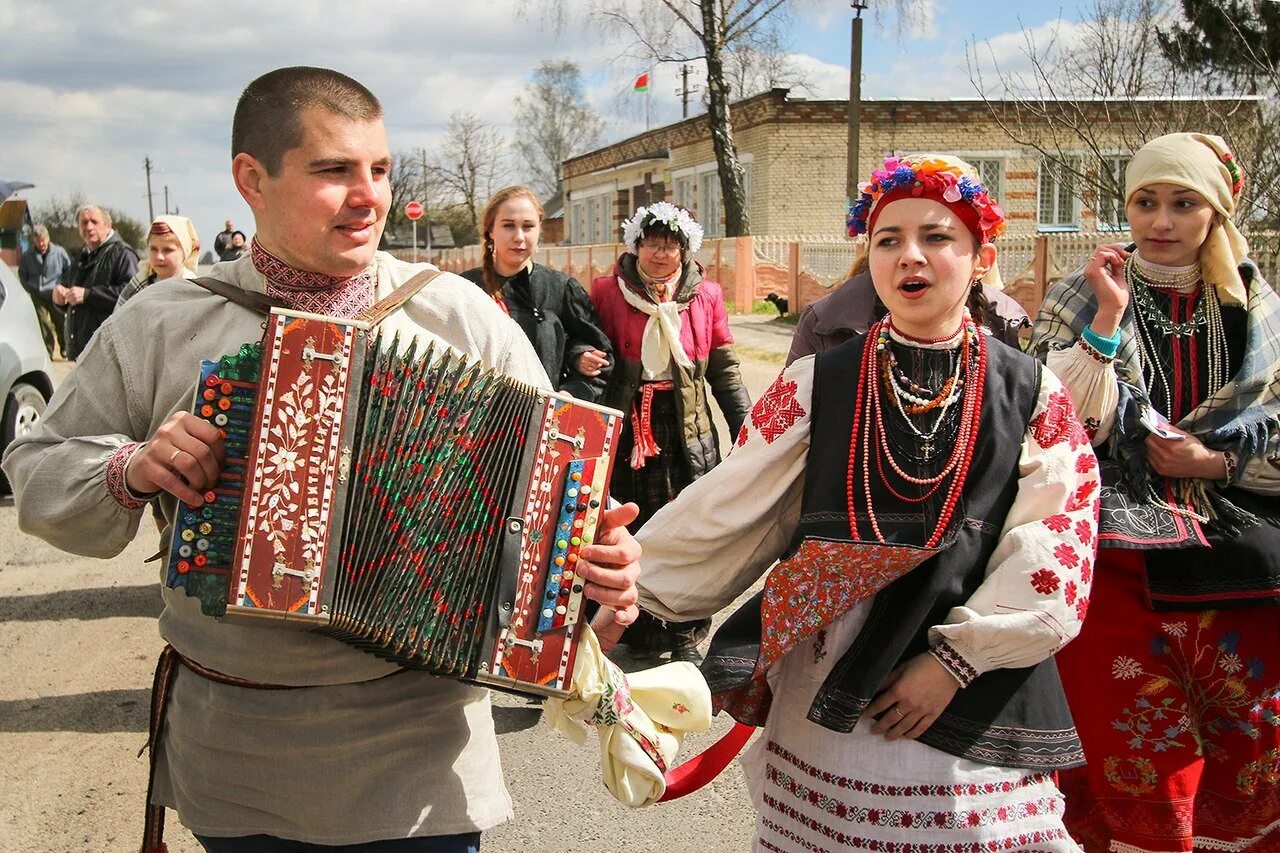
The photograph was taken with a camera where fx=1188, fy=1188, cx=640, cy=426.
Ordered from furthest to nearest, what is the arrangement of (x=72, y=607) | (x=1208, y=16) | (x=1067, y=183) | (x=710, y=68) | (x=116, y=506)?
(x=710, y=68) → (x=1208, y=16) → (x=1067, y=183) → (x=72, y=607) → (x=116, y=506)

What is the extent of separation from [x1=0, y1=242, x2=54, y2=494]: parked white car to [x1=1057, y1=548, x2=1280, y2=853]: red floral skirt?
25.9 ft

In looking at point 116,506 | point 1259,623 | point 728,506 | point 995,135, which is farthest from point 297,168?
point 995,135

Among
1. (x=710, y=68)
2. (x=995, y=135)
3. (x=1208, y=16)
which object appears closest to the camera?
(x=1208, y=16)

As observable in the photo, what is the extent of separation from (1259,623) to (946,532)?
5.12 ft

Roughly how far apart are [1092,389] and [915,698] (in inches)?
51.2

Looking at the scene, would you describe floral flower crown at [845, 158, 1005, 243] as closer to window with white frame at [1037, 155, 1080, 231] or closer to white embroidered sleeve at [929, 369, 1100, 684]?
white embroidered sleeve at [929, 369, 1100, 684]

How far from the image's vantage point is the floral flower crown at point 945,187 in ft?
8.55

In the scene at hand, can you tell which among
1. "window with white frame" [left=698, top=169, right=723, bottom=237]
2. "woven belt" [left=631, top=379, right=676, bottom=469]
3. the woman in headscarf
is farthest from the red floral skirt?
"window with white frame" [left=698, top=169, right=723, bottom=237]

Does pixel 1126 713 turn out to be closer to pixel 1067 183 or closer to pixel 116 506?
pixel 116 506

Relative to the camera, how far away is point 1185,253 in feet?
11.8

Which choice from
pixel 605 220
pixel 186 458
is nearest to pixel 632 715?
pixel 186 458

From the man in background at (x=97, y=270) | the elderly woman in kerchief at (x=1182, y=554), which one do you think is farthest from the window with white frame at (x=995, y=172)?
the elderly woman in kerchief at (x=1182, y=554)

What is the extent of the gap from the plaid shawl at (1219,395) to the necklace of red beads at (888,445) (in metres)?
0.95

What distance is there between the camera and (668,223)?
591cm
